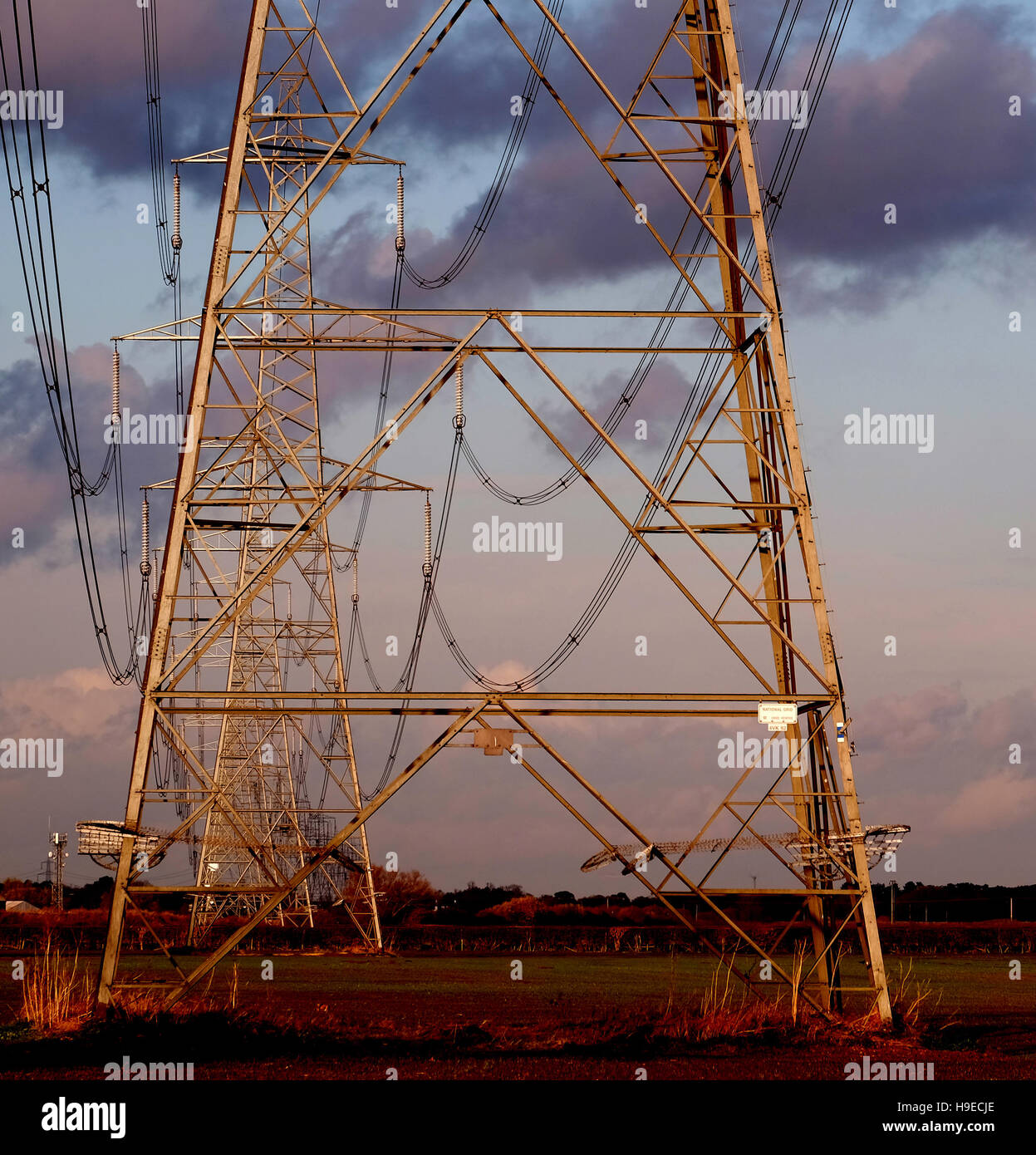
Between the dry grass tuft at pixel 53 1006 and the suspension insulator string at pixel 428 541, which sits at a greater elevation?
the suspension insulator string at pixel 428 541

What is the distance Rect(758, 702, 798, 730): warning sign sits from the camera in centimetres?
2253

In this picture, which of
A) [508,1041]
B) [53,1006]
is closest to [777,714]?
[508,1041]

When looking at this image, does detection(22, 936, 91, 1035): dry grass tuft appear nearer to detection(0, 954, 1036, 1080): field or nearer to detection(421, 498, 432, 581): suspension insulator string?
detection(0, 954, 1036, 1080): field

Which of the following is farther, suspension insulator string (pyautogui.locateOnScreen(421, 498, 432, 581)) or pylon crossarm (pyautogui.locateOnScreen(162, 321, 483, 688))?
suspension insulator string (pyautogui.locateOnScreen(421, 498, 432, 581))

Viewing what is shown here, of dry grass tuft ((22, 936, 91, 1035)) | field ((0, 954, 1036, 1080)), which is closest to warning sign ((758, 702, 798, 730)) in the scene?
field ((0, 954, 1036, 1080))

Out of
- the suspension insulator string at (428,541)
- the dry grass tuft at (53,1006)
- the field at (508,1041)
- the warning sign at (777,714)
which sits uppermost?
the suspension insulator string at (428,541)

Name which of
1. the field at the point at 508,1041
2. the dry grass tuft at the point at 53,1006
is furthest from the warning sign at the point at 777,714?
the dry grass tuft at the point at 53,1006

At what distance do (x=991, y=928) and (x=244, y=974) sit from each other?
46.3 metres

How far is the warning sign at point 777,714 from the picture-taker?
→ 22531 mm

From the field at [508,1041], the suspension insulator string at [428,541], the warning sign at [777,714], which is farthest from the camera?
the suspension insulator string at [428,541]

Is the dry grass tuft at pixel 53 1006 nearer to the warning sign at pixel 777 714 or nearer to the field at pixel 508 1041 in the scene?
the field at pixel 508 1041
